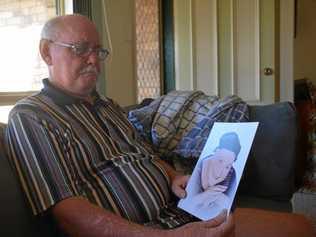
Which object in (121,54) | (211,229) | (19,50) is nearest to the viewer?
(211,229)

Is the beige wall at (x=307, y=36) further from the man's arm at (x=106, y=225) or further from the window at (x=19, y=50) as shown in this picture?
the man's arm at (x=106, y=225)

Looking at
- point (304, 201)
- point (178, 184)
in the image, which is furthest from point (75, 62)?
point (304, 201)

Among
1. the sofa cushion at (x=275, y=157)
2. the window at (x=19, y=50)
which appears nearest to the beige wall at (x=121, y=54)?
the window at (x=19, y=50)

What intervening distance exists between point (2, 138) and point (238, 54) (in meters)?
2.40

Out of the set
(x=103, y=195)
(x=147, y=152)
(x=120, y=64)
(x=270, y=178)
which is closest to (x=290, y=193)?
(x=270, y=178)

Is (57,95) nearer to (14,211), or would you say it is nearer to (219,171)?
(14,211)

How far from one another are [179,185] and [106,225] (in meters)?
0.40

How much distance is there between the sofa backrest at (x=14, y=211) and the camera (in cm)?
99

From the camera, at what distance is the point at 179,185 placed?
1357 millimetres

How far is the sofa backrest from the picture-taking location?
99 cm

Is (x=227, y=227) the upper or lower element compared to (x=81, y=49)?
lower

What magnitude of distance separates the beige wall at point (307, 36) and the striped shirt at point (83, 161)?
3.13 meters

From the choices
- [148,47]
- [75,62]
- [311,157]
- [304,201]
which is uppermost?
[148,47]

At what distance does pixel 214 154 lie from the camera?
1168 millimetres
